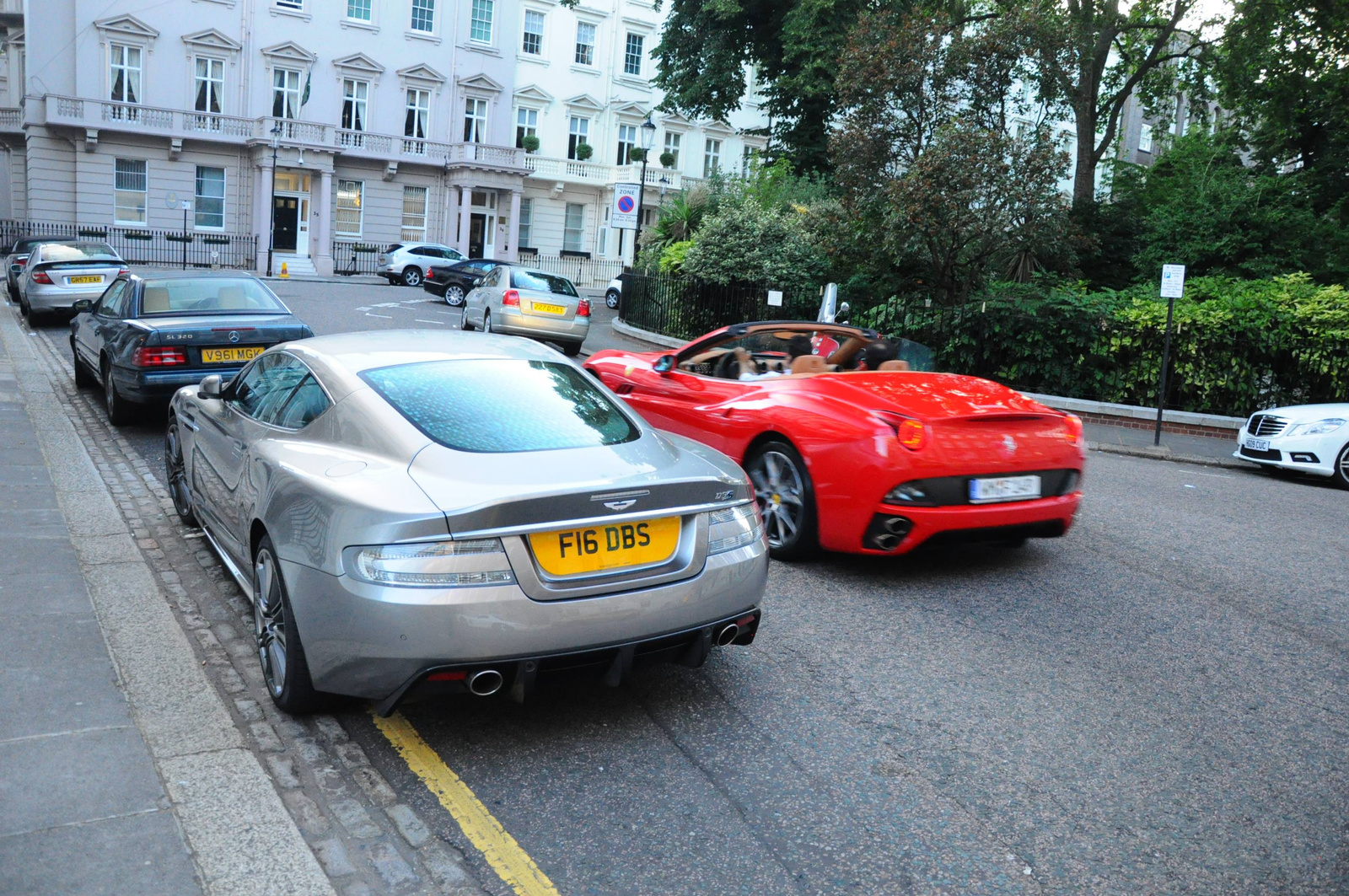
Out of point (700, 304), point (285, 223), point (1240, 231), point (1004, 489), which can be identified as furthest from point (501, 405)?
point (285, 223)

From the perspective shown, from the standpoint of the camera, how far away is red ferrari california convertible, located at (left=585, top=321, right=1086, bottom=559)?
5.84 m

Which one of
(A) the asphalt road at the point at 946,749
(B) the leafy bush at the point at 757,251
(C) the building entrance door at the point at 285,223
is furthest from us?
(C) the building entrance door at the point at 285,223

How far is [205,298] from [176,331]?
1000 millimetres

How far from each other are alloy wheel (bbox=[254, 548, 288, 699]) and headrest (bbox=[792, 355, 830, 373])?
4.12m

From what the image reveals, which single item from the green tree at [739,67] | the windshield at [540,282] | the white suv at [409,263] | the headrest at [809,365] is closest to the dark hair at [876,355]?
the headrest at [809,365]

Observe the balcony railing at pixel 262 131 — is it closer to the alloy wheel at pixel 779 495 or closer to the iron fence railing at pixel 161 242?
the iron fence railing at pixel 161 242

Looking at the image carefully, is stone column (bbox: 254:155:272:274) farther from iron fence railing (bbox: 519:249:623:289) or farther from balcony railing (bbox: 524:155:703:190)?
balcony railing (bbox: 524:155:703:190)

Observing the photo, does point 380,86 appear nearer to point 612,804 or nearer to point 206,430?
point 206,430

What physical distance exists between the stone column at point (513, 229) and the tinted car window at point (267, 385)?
4112cm

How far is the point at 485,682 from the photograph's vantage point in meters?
3.64

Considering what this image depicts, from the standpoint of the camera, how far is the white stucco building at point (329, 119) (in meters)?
39.1

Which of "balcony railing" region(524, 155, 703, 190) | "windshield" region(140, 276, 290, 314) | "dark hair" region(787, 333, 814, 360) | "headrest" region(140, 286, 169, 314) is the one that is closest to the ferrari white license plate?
"dark hair" region(787, 333, 814, 360)

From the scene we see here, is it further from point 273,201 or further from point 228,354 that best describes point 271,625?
point 273,201

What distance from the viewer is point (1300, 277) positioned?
16594mm
